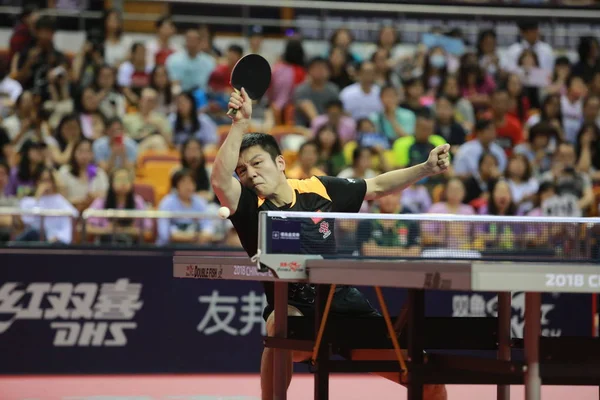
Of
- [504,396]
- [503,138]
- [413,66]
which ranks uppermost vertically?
[413,66]

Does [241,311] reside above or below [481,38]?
below

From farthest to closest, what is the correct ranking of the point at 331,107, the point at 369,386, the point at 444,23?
the point at 444,23
the point at 331,107
the point at 369,386

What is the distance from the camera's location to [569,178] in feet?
38.2

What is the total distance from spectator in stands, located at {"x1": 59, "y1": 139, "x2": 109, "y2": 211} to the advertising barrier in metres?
1.13

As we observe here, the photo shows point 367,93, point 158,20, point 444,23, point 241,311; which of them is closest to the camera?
point 241,311

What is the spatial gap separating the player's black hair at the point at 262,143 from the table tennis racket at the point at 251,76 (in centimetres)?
38

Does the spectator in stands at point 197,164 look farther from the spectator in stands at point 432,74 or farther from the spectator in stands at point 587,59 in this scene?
the spectator in stands at point 587,59

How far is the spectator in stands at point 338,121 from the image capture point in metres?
12.4

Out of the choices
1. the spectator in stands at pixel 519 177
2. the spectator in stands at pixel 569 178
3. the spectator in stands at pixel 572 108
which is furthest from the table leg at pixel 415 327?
the spectator in stands at pixel 572 108

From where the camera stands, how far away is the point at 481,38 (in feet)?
49.4

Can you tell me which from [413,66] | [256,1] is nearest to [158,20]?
[256,1]

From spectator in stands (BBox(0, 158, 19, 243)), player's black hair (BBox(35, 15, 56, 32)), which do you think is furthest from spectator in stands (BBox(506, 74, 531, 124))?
spectator in stands (BBox(0, 158, 19, 243))

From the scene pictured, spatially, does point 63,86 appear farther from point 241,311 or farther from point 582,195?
point 582,195

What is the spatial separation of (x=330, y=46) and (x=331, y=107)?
2404 millimetres
